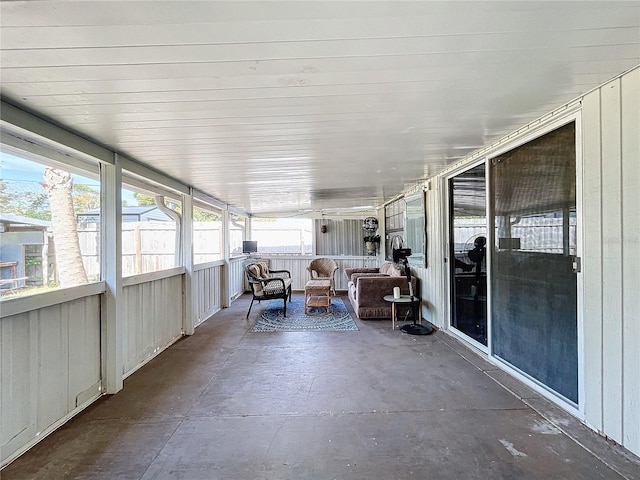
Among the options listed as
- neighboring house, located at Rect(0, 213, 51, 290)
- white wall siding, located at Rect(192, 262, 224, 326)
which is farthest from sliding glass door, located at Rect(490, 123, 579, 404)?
white wall siding, located at Rect(192, 262, 224, 326)

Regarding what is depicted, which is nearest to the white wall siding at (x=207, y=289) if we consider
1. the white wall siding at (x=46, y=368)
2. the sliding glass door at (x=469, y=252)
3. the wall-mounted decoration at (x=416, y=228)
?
the white wall siding at (x=46, y=368)

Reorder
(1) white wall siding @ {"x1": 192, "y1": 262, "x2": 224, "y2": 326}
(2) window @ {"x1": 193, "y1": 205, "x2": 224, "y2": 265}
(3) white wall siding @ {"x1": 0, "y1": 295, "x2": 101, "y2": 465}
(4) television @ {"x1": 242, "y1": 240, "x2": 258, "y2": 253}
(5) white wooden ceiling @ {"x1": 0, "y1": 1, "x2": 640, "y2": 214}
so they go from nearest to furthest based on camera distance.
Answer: (5) white wooden ceiling @ {"x1": 0, "y1": 1, "x2": 640, "y2": 214} < (3) white wall siding @ {"x1": 0, "y1": 295, "x2": 101, "y2": 465} < (1) white wall siding @ {"x1": 192, "y1": 262, "x2": 224, "y2": 326} < (2) window @ {"x1": 193, "y1": 205, "x2": 224, "y2": 265} < (4) television @ {"x1": 242, "y1": 240, "x2": 258, "y2": 253}

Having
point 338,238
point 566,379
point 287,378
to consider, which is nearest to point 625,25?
point 566,379

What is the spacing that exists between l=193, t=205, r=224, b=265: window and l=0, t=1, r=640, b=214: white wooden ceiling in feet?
7.80

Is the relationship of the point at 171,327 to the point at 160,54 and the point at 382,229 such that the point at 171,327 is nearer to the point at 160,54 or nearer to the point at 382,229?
the point at 160,54

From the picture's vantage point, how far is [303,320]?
4.92 m

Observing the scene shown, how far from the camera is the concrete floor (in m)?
1.65

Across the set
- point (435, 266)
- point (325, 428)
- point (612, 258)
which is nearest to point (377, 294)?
point (435, 266)

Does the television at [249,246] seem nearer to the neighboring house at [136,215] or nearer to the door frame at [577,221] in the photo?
the neighboring house at [136,215]

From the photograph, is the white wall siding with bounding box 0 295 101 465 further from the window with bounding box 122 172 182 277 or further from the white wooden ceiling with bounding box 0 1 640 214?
the white wooden ceiling with bounding box 0 1 640 214

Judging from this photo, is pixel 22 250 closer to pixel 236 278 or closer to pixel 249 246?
pixel 236 278

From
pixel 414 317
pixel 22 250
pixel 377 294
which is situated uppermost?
pixel 22 250

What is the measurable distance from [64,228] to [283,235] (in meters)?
6.19

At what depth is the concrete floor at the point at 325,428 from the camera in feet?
5.42
